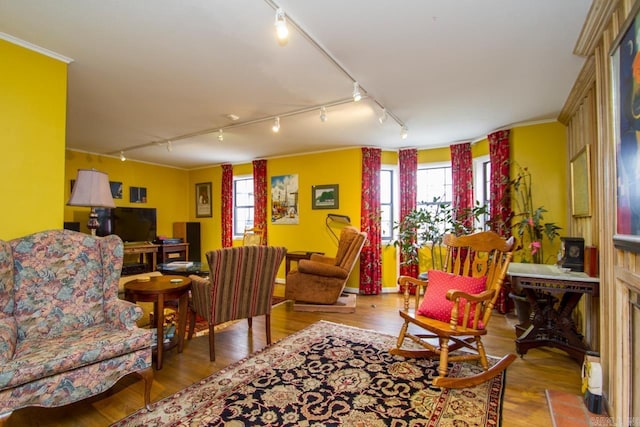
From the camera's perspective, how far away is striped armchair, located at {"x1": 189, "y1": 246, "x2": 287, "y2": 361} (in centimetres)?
257

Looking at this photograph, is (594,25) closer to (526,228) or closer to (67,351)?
(526,228)

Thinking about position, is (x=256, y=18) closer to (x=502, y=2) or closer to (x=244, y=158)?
(x=502, y=2)

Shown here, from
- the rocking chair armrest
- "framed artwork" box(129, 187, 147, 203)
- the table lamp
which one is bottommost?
the rocking chair armrest

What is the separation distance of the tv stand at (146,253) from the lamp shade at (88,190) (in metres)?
3.36

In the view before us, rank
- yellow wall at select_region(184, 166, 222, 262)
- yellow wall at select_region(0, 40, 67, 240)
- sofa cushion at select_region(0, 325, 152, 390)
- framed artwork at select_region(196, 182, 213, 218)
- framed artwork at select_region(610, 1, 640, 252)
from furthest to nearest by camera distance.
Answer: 1. framed artwork at select_region(196, 182, 213, 218)
2. yellow wall at select_region(184, 166, 222, 262)
3. yellow wall at select_region(0, 40, 67, 240)
4. sofa cushion at select_region(0, 325, 152, 390)
5. framed artwork at select_region(610, 1, 640, 252)

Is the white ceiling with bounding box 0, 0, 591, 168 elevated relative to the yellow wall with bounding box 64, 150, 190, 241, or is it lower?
elevated

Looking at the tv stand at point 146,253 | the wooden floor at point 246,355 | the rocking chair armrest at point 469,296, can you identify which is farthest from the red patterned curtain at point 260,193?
the rocking chair armrest at point 469,296

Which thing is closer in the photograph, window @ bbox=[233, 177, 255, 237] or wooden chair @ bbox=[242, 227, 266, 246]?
wooden chair @ bbox=[242, 227, 266, 246]

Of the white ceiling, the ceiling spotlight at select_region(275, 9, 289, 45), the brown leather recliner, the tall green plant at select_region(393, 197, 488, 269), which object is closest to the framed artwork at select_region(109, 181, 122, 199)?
the white ceiling

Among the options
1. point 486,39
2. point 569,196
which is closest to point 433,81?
point 486,39

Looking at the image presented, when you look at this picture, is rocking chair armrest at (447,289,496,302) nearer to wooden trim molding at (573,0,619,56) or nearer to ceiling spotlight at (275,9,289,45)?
wooden trim molding at (573,0,619,56)

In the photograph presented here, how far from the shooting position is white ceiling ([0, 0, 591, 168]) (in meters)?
1.84

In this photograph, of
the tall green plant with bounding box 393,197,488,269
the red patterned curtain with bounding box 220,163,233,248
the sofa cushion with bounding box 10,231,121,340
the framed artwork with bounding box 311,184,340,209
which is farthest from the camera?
the red patterned curtain with bounding box 220,163,233,248

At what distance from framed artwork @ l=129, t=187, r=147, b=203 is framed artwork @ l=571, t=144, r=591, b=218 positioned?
23.3 feet
